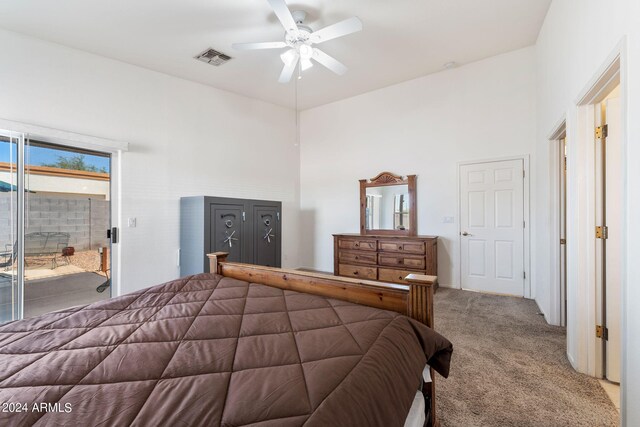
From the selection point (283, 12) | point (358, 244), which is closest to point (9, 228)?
point (283, 12)

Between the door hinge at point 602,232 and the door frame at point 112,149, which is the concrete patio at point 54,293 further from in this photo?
the door hinge at point 602,232

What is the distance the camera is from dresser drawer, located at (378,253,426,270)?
391 centimetres

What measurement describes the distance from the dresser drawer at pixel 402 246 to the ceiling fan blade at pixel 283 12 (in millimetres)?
2882

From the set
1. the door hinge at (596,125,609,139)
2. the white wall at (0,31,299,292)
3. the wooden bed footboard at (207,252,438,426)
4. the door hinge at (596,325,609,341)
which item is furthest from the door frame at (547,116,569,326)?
the white wall at (0,31,299,292)

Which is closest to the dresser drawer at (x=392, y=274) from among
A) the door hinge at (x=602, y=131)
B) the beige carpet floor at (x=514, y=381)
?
the beige carpet floor at (x=514, y=381)

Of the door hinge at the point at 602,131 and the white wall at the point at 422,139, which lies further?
the white wall at the point at 422,139

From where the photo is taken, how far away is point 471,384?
74.6 inches

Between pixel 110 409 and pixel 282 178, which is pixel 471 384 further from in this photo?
pixel 282 178

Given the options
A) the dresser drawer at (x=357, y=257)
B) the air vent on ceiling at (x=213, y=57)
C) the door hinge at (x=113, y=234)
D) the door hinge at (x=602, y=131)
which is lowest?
the dresser drawer at (x=357, y=257)

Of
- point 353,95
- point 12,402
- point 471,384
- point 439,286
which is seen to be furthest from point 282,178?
point 12,402

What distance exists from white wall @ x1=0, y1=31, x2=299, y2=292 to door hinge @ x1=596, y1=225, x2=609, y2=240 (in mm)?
4299

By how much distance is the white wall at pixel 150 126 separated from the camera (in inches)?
118

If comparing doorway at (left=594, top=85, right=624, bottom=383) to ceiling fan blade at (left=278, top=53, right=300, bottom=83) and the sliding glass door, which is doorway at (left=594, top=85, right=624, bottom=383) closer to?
ceiling fan blade at (left=278, top=53, right=300, bottom=83)

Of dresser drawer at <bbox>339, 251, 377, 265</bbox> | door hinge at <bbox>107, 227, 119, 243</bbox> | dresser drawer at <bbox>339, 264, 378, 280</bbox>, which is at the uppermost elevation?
door hinge at <bbox>107, 227, 119, 243</bbox>
